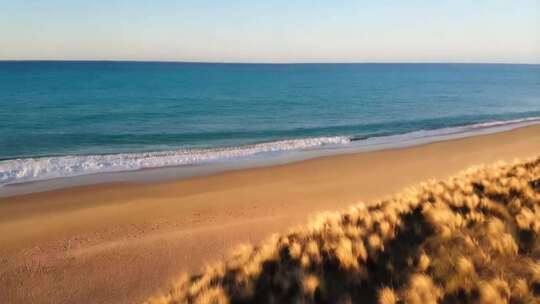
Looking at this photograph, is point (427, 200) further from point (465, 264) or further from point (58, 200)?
point (58, 200)

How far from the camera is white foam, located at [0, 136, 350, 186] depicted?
52.6 feet

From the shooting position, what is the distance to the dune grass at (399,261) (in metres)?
4.05

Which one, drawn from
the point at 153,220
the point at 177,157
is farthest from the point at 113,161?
the point at 153,220

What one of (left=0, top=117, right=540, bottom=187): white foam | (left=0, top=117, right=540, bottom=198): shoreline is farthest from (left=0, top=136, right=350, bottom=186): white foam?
(left=0, top=117, right=540, bottom=198): shoreline

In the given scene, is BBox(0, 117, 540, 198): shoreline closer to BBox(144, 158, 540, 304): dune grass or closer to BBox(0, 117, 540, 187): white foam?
BBox(0, 117, 540, 187): white foam

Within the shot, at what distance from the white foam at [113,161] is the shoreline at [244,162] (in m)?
0.40

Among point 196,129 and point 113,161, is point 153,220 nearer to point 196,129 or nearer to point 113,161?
point 113,161

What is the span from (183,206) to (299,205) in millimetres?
3450

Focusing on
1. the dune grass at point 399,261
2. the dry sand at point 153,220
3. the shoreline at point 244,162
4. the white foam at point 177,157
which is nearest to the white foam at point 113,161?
the white foam at point 177,157

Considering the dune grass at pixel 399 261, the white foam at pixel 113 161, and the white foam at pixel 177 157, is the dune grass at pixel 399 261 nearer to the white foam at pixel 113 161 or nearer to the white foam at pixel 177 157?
the white foam at pixel 113 161

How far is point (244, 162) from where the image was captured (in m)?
18.3

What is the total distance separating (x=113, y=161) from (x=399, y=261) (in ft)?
53.3

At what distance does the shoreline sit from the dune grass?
10306 millimetres

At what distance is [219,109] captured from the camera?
134ft
